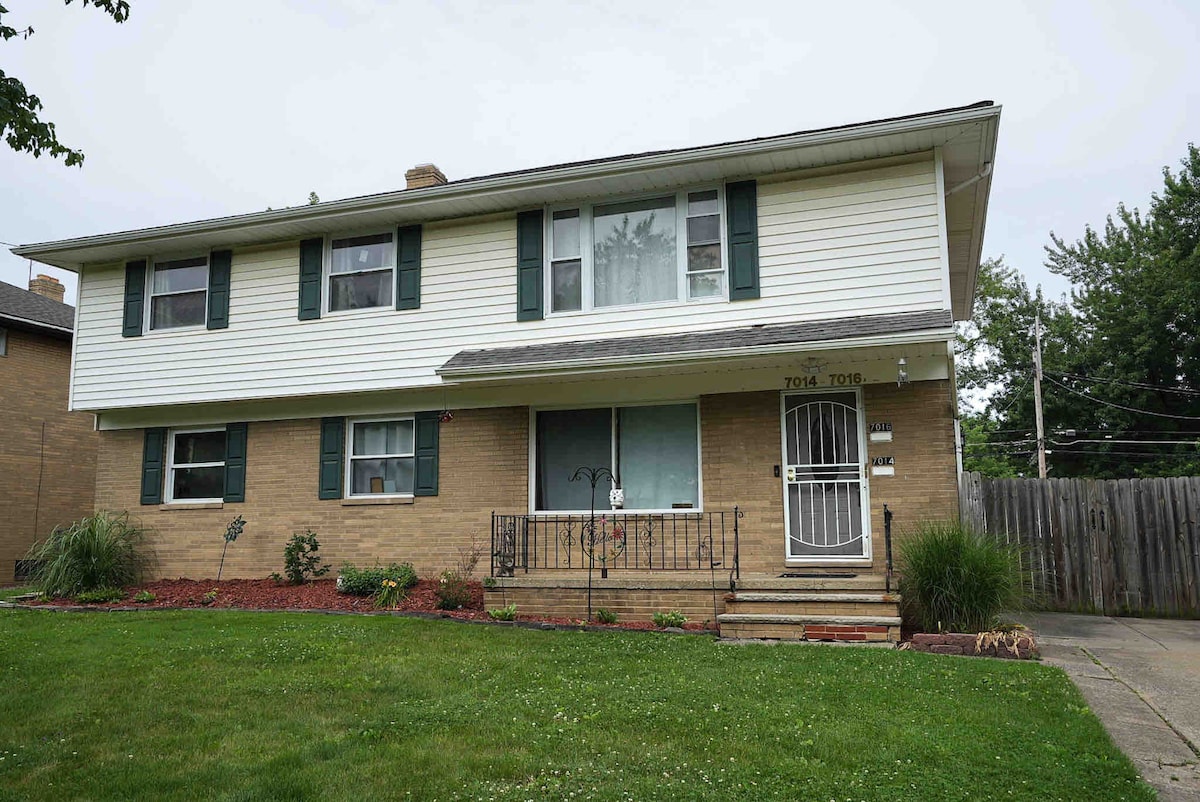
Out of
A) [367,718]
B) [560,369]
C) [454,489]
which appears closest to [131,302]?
[454,489]

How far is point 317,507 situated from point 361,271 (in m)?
3.47

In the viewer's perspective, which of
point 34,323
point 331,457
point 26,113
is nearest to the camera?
point 26,113

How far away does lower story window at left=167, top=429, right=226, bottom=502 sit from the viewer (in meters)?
14.5

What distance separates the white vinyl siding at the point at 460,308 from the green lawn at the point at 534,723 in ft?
14.9

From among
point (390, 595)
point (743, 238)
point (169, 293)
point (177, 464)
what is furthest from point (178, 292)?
point (743, 238)

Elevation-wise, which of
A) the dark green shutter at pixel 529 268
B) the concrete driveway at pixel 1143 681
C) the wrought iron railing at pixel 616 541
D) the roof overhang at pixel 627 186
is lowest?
the concrete driveway at pixel 1143 681

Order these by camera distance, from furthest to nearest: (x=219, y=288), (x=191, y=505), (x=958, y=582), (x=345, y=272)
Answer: (x=191, y=505), (x=219, y=288), (x=345, y=272), (x=958, y=582)

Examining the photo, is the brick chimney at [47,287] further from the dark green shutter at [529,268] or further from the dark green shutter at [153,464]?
the dark green shutter at [529,268]

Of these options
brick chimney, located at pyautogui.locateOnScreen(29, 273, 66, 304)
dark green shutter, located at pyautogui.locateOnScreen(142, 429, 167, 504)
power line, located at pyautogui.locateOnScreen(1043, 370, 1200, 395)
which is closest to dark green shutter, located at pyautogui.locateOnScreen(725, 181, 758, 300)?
dark green shutter, located at pyautogui.locateOnScreen(142, 429, 167, 504)

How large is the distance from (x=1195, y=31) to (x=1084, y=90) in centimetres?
295

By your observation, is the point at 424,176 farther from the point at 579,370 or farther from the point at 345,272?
the point at 579,370

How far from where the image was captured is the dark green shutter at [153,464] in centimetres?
1452

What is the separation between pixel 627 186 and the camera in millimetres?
11969

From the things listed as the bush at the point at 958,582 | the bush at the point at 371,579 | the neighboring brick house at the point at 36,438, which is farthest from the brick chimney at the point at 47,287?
the bush at the point at 958,582
